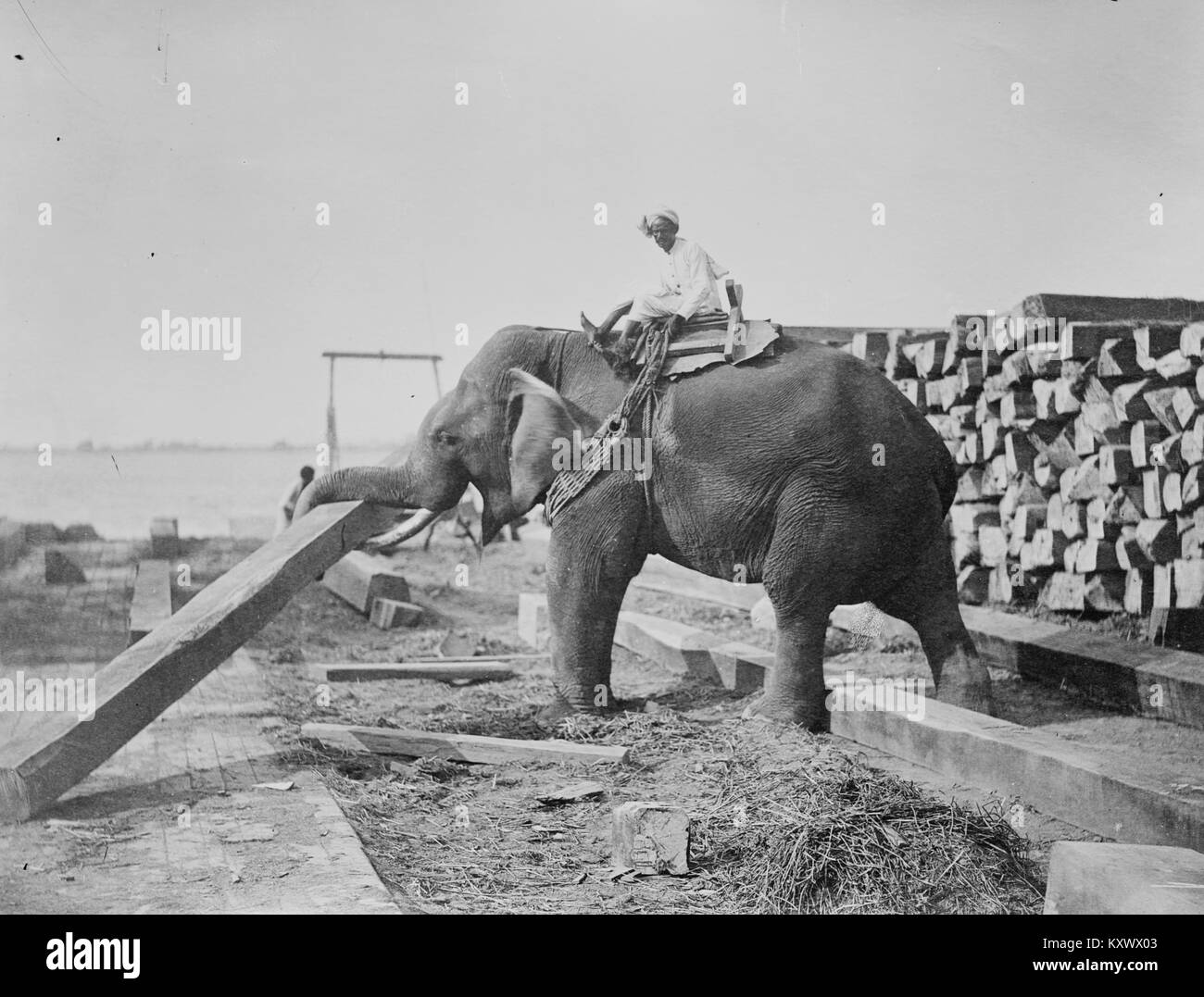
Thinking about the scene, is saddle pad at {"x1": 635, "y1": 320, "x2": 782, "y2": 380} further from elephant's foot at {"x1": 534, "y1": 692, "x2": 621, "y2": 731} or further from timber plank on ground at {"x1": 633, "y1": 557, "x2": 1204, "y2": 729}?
timber plank on ground at {"x1": 633, "y1": 557, "x2": 1204, "y2": 729}

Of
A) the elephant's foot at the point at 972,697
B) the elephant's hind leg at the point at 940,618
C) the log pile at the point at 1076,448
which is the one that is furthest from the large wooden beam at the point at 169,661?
the log pile at the point at 1076,448

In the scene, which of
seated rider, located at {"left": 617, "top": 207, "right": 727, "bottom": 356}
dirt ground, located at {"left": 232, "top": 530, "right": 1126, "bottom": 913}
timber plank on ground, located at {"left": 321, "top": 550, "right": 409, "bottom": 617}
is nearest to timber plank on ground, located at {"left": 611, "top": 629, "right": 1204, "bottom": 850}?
dirt ground, located at {"left": 232, "top": 530, "right": 1126, "bottom": 913}

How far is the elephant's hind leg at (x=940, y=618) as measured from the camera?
224 inches

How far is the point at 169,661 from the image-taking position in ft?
15.9

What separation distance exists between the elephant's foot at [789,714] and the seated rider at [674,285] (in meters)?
1.92

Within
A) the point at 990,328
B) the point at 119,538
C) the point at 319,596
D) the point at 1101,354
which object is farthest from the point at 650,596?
the point at 119,538

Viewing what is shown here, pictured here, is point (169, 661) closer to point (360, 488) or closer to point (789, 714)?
point (360, 488)

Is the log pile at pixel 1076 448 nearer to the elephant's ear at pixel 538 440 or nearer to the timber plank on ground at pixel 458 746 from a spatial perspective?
the elephant's ear at pixel 538 440

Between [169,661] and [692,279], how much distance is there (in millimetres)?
3111

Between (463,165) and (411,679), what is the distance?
10.3 ft

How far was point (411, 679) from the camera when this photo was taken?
7.27 metres

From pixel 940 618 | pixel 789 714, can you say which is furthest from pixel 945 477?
pixel 789 714

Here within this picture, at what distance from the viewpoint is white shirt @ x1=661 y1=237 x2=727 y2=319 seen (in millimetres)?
5945

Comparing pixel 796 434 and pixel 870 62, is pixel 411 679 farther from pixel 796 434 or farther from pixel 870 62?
pixel 870 62
